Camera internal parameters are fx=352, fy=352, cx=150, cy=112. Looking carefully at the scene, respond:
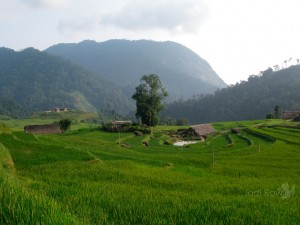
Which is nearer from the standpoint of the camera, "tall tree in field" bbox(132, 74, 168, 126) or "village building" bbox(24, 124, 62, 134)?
"village building" bbox(24, 124, 62, 134)

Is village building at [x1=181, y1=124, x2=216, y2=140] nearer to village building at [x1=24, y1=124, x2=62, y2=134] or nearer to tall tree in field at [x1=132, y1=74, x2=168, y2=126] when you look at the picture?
tall tree in field at [x1=132, y1=74, x2=168, y2=126]

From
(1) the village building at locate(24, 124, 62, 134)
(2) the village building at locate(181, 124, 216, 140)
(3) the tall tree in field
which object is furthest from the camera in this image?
(3) the tall tree in field

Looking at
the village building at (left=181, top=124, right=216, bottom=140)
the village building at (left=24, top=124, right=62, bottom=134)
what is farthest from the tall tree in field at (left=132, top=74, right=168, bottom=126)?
the village building at (left=24, top=124, right=62, bottom=134)

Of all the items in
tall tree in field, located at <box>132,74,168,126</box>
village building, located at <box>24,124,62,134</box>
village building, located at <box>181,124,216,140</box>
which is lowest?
village building, located at <box>181,124,216,140</box>

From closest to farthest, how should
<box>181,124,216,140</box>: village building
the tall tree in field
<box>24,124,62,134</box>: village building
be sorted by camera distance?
<box>24,124,62,134</box>: village building → <box>181,124,216,140</box>: village building → the tall tree in field

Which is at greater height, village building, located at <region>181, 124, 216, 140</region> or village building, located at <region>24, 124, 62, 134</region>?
village building, located at <region>24, 124, 62, 134</region>

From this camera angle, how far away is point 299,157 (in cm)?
3494

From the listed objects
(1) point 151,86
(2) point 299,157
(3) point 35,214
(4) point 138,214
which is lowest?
(2) point 299,157

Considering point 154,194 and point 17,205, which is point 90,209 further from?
point 154,194

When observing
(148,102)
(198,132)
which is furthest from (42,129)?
(198,132)

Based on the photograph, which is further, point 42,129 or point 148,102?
point 148,102

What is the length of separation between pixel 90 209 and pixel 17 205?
3.00 meters

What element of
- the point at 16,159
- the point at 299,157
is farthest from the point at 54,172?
the point at 299,157

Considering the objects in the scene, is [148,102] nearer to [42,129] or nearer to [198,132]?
[198,132]
